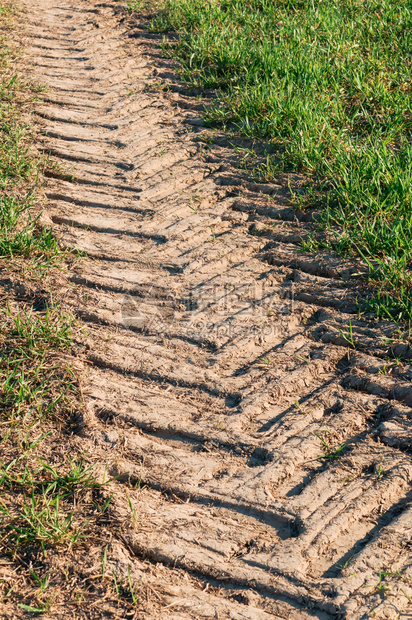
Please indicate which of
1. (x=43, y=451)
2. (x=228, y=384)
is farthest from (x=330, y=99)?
(x=43, y=451)

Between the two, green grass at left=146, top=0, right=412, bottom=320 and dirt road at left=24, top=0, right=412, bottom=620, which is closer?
dirt road at left=24, top=0, right=412, bottom=620

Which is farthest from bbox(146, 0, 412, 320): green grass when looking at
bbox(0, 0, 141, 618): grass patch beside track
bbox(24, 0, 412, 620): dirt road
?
bbox(0, 0, 141, 618): grass patch beside track

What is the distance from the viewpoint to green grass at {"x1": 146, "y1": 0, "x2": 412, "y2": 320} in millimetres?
3467

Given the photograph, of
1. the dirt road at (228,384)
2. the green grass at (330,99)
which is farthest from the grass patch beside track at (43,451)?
the green grass at (330,99)

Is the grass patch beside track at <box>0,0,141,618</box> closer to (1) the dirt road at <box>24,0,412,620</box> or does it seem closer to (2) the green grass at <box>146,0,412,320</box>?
(1) the dirt road at <box>24,0,412,620</box>

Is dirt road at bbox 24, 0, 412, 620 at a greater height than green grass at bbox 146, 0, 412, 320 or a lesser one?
lesser

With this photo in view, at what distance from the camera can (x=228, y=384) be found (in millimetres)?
2828

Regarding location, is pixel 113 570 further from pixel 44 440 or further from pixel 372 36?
pixel 372 36

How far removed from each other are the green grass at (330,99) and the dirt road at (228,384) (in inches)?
8.5

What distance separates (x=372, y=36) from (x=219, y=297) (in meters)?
3.24

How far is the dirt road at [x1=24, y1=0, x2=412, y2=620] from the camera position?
2.14m

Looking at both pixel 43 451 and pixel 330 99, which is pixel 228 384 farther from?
pixel 330 99

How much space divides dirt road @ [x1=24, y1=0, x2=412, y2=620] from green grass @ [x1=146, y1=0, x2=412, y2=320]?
0.22 m

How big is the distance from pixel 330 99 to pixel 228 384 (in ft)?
9.03
